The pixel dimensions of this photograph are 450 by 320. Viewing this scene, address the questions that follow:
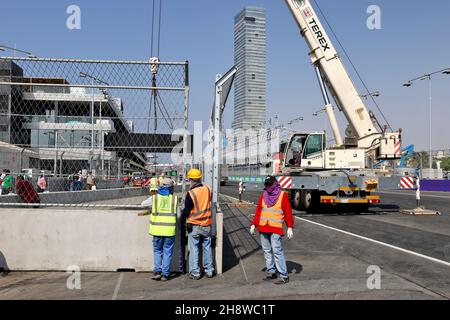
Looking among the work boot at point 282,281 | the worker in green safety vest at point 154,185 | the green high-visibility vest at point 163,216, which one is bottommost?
the work boot at point 282,281

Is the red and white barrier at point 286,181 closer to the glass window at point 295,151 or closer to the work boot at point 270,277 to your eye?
the glass window at point 295,151

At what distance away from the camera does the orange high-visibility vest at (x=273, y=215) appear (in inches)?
259

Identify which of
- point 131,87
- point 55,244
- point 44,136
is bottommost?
point 55,244

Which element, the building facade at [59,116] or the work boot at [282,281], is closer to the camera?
the work boot at [282,281]

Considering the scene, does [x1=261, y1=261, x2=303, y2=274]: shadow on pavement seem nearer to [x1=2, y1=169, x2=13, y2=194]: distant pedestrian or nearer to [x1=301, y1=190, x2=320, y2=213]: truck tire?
[x1=301, y1=190, x2=320, y2=213]: truck tire

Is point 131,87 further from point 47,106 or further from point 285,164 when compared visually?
point 285,164

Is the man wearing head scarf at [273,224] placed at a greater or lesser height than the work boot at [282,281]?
greater

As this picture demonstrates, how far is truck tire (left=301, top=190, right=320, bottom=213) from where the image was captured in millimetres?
16984

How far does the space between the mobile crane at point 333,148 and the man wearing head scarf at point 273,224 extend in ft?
31.4

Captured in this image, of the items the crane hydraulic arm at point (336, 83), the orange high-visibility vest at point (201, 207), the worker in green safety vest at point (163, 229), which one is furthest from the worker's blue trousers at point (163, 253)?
the crane hydraulic arm at point (336, 83)

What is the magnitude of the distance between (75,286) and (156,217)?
58.0 inches

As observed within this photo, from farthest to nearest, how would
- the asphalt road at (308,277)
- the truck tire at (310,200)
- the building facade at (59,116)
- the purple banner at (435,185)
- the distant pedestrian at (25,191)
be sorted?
the purple banner at (435,185)
the truck tire at (310,200)
the distant pedestrian at (25,191)
the building facade at (59,116)
the asphalt road at (308,277)
